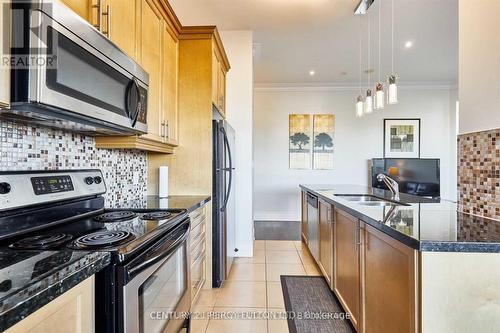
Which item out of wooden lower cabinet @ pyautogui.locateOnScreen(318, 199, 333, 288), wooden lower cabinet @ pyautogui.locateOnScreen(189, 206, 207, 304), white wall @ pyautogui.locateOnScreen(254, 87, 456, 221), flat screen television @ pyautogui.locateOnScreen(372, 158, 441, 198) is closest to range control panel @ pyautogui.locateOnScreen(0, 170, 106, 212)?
wooden lower cabinet @ pyautogui.locateOnScreen(189, 206, 207, 304)

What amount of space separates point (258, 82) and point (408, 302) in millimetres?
5324

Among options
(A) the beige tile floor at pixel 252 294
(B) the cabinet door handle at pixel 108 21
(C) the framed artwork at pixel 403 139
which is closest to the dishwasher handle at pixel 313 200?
(A) the beige tile floor at pixel 252 294

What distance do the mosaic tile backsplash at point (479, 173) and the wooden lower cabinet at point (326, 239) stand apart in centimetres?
96

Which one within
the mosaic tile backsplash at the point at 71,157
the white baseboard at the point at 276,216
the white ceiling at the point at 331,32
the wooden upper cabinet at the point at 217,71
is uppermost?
the white ceiling at the point at 331,32

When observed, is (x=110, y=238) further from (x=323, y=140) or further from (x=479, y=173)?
(x=323, y=140)

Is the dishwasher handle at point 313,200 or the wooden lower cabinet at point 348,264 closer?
the wooden lower cabinet at point 348,264

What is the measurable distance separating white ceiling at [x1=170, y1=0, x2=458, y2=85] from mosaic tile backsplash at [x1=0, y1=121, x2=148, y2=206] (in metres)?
1.98

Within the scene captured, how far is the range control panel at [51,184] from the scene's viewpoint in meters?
1.24

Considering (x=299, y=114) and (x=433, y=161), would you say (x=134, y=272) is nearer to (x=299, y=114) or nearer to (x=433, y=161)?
(x=299, y=114)

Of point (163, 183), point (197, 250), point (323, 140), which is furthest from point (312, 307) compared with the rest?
point (323, 140)

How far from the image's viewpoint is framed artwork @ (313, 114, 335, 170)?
6.05 meters

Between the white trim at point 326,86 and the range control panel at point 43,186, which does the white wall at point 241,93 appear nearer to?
the range control panel at point 43,186

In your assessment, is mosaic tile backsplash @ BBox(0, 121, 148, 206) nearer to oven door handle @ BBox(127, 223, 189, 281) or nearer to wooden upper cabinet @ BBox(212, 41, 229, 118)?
oven door handle @ BBox(127, 223, 189, 281)

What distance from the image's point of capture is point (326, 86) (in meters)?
6.04
